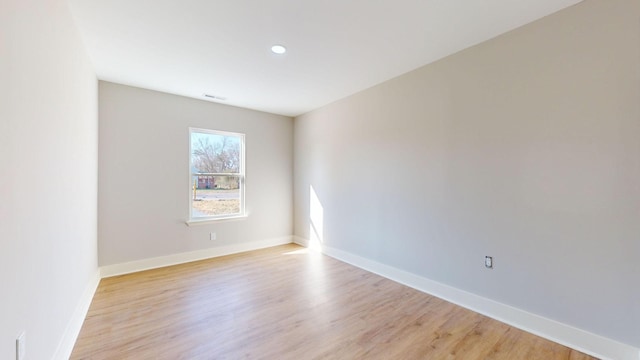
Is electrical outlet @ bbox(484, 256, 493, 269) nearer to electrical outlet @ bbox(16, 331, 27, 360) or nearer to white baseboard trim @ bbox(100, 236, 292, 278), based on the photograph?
electrical outlet @ bbox(16, 331, 27, 360)

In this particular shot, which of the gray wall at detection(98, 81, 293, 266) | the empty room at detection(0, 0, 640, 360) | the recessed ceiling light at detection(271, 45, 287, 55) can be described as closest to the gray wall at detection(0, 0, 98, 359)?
the empty room at detection(0, 0, 640, 360)

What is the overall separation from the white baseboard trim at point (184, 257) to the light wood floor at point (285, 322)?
0.59ft

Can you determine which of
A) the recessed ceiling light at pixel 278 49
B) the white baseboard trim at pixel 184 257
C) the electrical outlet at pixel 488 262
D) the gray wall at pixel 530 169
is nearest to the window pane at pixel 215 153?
Result: the white baseboard trim at pixel 184 257

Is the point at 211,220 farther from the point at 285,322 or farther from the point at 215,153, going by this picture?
the point at 285,322

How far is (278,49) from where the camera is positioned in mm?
2592

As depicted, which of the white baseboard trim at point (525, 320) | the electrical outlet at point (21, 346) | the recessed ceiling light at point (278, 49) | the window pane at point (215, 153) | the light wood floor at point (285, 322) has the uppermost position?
the recessed ceiling light at point (278, 49)

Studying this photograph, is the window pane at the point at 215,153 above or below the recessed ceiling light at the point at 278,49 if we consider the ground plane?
below

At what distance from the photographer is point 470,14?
2.08 meters

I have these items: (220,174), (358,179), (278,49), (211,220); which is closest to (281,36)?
(278,49)

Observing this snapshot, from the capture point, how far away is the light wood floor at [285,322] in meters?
1.95

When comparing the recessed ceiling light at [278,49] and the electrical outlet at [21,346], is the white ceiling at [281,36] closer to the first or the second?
the recessed ceiling light at [278,49]

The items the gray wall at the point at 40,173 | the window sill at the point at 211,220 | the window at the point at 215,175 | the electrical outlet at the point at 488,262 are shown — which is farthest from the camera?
the window at the point at 215,175

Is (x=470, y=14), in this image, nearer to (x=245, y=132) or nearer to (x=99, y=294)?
(x=245, y=132)

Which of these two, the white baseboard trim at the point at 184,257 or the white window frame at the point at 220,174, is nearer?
the white baseboard trim at the point at 184,257
